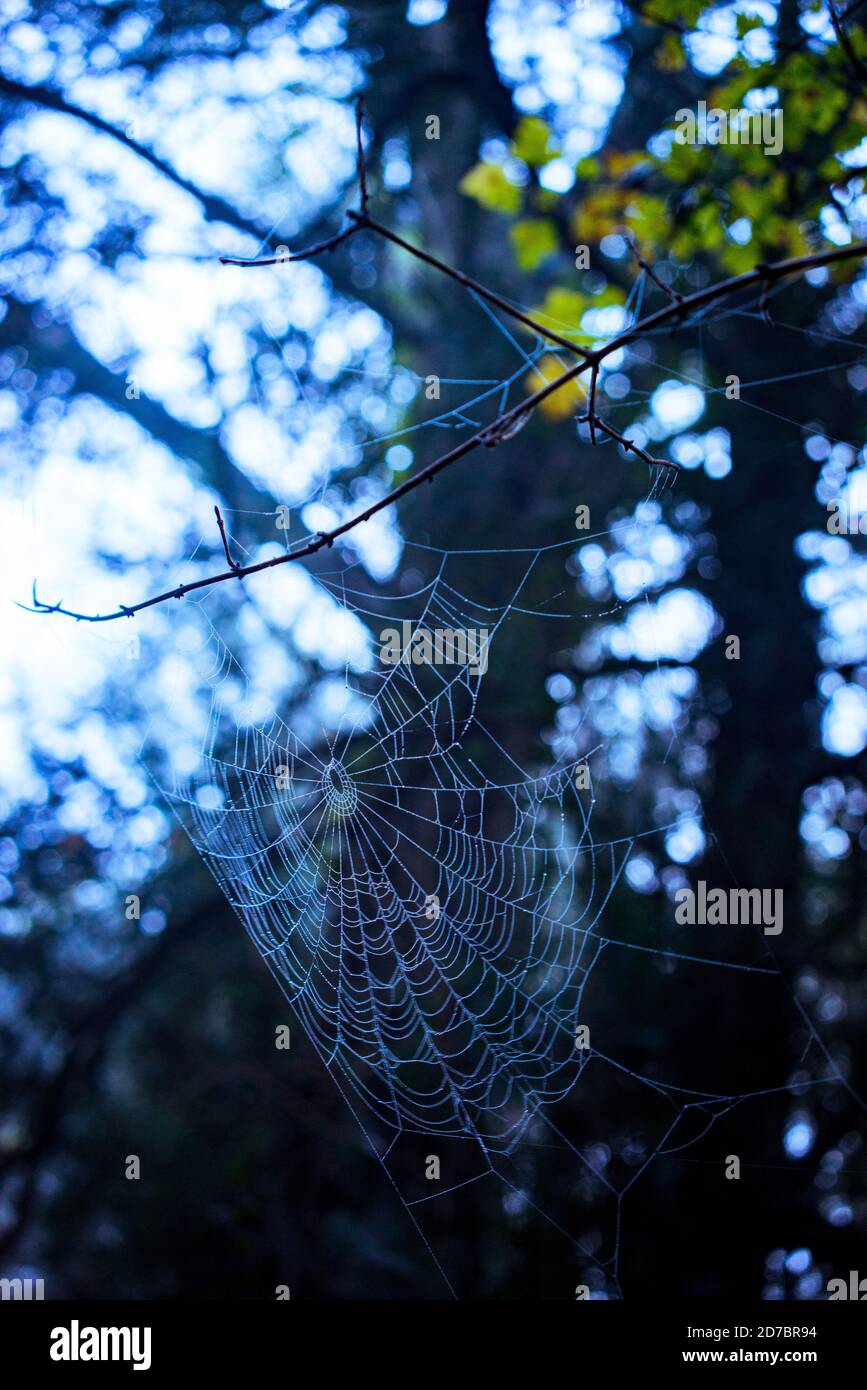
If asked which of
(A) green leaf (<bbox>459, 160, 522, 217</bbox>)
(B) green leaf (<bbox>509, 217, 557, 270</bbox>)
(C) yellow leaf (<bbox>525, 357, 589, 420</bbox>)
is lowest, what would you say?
(C) yellow leaf (<bbox>525, 357, 589, 420</bbox>)

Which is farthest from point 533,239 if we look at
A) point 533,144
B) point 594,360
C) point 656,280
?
point 594,360

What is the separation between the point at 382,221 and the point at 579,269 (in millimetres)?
644

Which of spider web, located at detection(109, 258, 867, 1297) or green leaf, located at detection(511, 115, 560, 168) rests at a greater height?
green leaf, located at detection(511, 115, 560, 168)

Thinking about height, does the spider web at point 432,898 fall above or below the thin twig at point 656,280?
below

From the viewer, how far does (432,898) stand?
248cm

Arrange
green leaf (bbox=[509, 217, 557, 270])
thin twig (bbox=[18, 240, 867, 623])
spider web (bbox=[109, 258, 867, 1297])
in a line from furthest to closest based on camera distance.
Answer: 1. green leaf (bbox=[509, 217, 557, 270])
2. spider web (bbox=[109, 258, 867, 1297])
3. thin twig (bbox=[18, 240, 867, 623])

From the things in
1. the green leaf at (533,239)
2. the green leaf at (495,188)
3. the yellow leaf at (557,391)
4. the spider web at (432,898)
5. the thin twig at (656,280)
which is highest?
the green leaf at (495,188)

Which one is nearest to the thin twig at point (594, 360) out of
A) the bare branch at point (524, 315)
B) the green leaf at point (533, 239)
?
the bare branch at point (524, 315)

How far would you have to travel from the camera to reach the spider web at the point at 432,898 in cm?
232

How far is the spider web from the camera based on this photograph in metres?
2.32

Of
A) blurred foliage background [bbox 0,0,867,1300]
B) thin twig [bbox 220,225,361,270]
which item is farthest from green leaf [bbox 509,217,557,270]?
thin twig [bbox 220,225,361,270]

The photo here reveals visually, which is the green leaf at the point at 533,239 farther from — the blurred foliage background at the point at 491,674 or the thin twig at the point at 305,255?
the thin twig at the point at 305,255

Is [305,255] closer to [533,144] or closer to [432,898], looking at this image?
[533,144]

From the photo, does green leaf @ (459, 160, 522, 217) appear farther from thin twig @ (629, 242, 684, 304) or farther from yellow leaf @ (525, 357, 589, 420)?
thin twig @ (629, 242, 684, 304)
